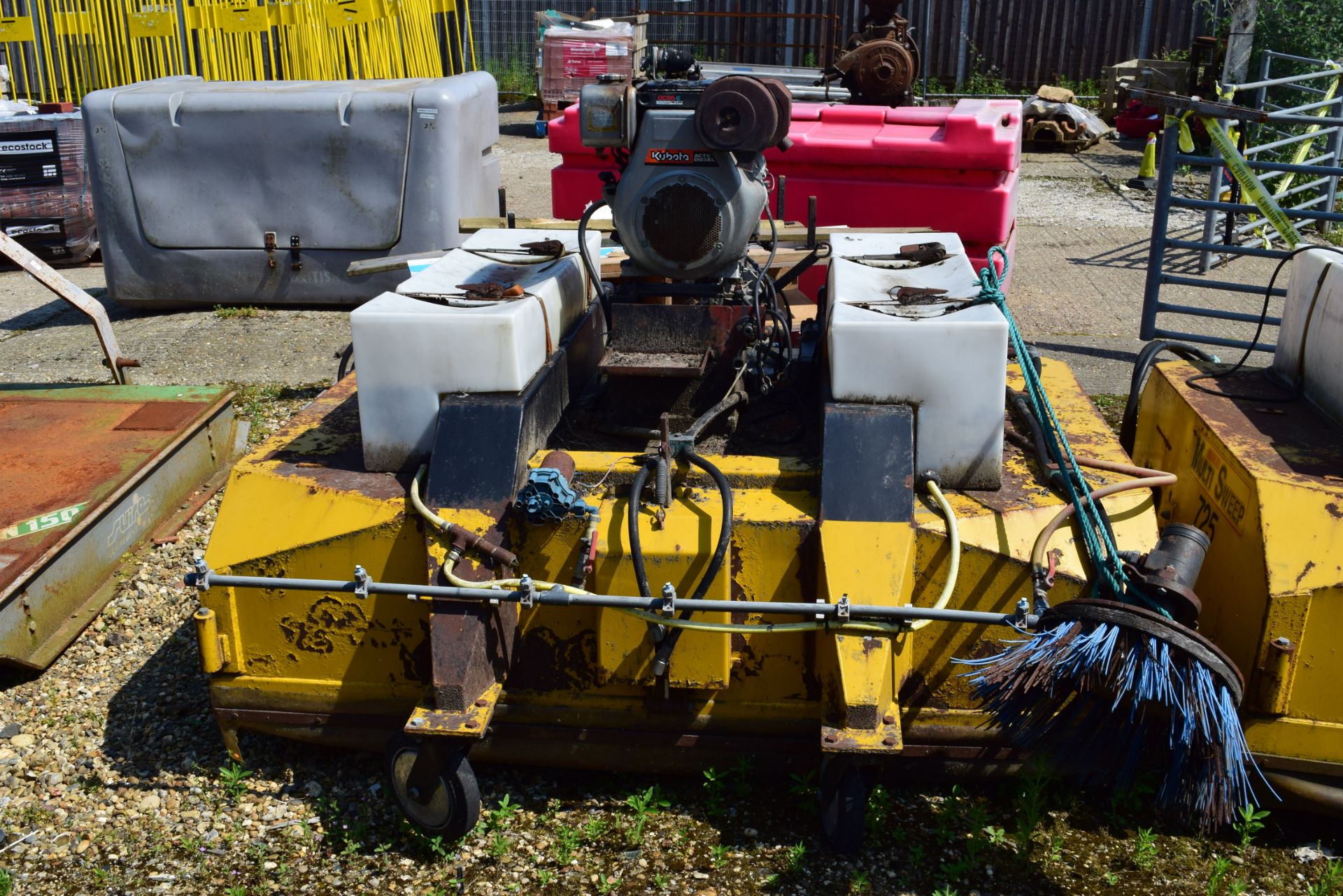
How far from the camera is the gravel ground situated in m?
2.99

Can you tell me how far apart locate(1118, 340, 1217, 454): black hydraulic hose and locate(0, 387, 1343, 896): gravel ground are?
157 centimetres

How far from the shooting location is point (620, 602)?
2953mm

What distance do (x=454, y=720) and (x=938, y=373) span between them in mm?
1496

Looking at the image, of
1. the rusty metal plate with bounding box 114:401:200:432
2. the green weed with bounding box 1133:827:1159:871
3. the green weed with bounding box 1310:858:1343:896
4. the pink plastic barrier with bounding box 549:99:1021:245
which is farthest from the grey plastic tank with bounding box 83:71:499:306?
the green weed with bounding box 1310:858:1343:896

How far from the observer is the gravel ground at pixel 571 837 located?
2.99 m

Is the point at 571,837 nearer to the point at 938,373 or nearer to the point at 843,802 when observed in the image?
the point at 843,802

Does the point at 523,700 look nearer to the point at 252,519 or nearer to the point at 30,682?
the point at 252,519


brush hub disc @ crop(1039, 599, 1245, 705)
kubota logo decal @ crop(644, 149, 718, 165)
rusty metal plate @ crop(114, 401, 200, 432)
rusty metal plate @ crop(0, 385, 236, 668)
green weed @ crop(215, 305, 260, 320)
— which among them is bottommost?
green weed @ crop(215, 305, 260, 320)

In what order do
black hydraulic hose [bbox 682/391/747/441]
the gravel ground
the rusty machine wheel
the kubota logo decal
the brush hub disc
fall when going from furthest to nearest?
the rusty machine wheel → the kubota logo decal → black hydraulic hose [bbox 682/391/747/441] → the gravel ground → the brush hub disc

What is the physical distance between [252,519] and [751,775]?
152cm

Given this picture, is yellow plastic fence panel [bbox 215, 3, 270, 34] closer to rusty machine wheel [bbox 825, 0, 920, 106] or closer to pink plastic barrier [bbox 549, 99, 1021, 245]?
pink plastic barrier [bbox 549, 99, 1021, 245]

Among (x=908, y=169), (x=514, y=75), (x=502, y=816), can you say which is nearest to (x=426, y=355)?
(x=502, y=816)

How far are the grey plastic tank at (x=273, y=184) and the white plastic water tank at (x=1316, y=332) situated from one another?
4991mm

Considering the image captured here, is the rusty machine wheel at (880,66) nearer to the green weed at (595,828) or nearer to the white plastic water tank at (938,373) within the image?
the white plastic water tank at (938,373)
